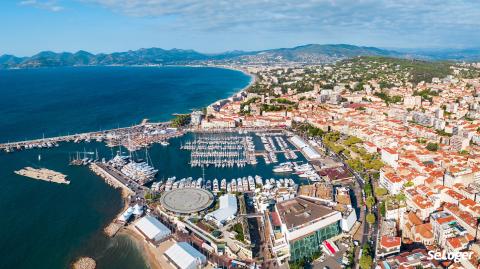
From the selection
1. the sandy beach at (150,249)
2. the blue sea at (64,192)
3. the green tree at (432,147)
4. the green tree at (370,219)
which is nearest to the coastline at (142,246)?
the sandy beach at (150,249)

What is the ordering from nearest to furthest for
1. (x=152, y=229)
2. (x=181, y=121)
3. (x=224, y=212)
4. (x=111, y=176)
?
(x=152, y=229)
(x=224, y=212)
(x=111, y=176)
(x=181, y=121)

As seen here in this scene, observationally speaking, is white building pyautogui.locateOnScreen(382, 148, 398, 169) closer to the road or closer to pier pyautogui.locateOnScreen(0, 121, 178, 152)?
the road

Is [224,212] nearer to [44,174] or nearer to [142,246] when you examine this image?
[142,246]

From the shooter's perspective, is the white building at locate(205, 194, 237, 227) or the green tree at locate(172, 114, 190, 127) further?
the green tree at locate(172, 114, 190, 127)

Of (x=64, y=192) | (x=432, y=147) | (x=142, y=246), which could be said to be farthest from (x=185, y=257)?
(x=432, y=147)

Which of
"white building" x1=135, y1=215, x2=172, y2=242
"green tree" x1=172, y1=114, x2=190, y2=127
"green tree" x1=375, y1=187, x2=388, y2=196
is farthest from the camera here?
"green tree" x1=172, y1=114, x2=190, y2=127

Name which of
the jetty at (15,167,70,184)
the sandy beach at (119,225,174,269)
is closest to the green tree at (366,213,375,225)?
the sandy beach at (119,225,174,269)

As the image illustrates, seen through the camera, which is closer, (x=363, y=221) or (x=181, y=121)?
(x=363, y=221)
